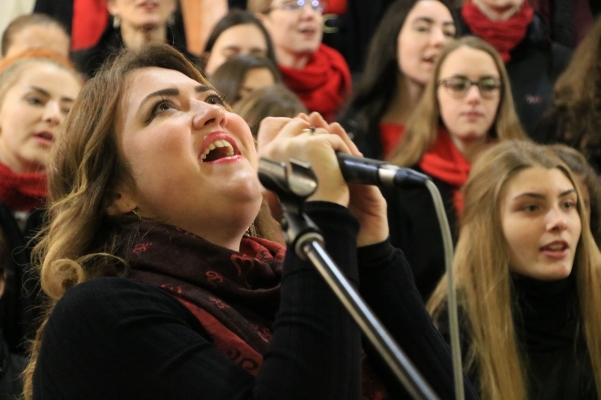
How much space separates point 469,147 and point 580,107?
17.4 inches

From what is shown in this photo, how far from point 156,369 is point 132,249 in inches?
13.2

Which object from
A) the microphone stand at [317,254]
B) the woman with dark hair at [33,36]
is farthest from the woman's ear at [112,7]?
the microphone stand at [317,254]

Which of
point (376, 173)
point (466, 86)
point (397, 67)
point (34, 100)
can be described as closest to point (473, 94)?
point (466, 86)

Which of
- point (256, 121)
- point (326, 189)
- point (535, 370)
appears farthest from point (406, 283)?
point (256, 121)

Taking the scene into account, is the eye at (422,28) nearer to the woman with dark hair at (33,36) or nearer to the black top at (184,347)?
the woman with dark hair at (33,36)

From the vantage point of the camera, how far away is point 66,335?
1.36m

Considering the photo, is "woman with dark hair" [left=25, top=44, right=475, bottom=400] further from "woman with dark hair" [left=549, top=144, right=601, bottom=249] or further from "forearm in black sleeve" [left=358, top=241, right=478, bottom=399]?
"woman with dark hair" [left=549, top=144, right=601, bottom=249]

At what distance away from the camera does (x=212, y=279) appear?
5.08ft

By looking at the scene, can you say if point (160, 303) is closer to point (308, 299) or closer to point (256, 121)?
point (308, 299)

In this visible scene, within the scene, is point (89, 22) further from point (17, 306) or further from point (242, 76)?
point (17, 306)

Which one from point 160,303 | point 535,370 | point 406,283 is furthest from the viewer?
point 535,370

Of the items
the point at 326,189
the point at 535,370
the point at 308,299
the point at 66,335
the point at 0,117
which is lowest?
the point at 535,370

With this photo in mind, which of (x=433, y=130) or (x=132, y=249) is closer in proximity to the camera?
(x=132, y=249)

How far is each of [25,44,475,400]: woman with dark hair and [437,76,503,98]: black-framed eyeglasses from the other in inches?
65.0
